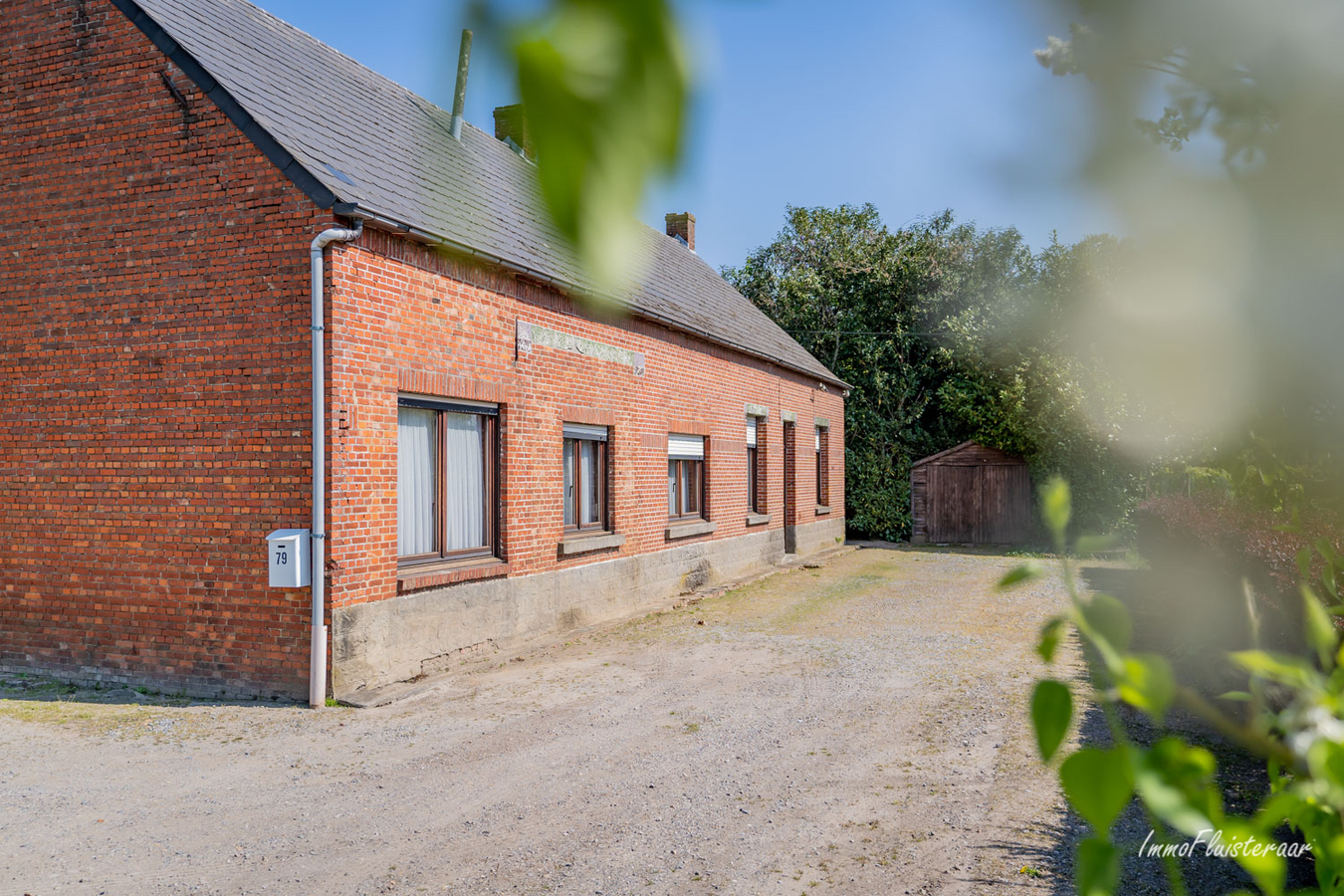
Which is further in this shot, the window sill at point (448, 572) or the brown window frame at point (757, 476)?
the brown window frame at point (757, 476)

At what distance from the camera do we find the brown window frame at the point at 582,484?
11.1m

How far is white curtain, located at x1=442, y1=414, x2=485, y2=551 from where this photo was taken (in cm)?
893

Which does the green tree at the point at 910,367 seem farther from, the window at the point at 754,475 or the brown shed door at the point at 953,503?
the window at the point at 754,475

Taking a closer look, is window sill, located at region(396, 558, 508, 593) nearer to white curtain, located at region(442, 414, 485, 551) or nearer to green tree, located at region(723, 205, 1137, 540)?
white curtain, located at region(442, 414, 485, 551)

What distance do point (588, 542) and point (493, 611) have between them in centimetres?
208

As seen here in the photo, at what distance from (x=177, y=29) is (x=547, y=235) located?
9012mm

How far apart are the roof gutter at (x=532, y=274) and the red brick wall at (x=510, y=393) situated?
222mm

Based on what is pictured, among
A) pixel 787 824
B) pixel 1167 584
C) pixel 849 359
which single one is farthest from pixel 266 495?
pixel 849 359

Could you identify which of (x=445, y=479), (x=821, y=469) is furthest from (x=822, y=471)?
(x=445, y=479)

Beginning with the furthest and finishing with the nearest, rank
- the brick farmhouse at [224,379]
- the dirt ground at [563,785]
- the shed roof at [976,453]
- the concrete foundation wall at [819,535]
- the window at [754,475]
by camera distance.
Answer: the shed roof at [976,453], the concrete foundation wall at [819,535], the window at [754,475], the brick farmhouse at [224,379], the dirt ground at [563,785]

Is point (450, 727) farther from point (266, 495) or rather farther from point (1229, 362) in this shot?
point (1229, 362)

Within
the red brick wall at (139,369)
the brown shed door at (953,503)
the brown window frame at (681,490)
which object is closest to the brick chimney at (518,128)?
the red brick wall at (139,369)

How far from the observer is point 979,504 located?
21750mm

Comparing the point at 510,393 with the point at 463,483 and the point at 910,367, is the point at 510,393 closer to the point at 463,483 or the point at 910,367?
the point at 463,483
